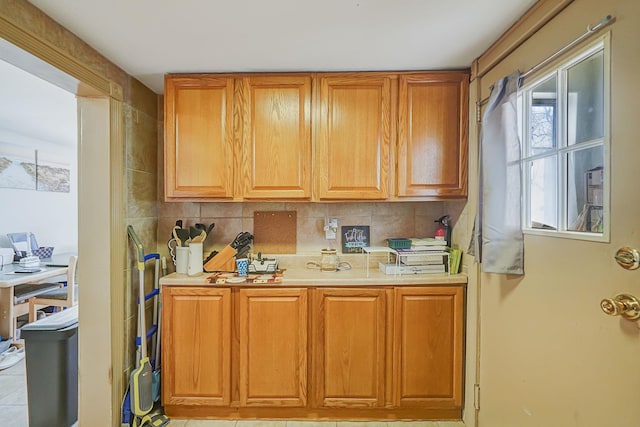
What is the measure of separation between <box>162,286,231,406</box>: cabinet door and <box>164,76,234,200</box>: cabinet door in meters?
0.69

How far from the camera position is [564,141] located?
118 cm

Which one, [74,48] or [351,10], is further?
[74,48]

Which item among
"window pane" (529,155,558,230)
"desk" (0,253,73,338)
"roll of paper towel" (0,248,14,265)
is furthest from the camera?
"roll of paper towel" (0,248,14,265)

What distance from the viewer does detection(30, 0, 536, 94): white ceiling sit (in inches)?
50.3

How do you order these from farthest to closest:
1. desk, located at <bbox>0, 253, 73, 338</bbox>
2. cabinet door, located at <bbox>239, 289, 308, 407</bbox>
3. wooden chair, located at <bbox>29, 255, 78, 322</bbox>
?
wooden chair, located at <bbox>29, 255, 78, 322</bbox> → desk, located at <bbox>0, 253, 73, 338</bbox> → cabinet door, located at <bbox>239, 289, 308, 407</bbox>

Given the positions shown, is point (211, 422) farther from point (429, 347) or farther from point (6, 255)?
point (6, 255)

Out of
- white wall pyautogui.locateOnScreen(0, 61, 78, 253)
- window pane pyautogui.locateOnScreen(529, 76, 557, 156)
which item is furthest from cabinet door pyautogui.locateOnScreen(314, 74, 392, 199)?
white wall pyautogui.locateOnScreen(0, 61, 78, 253)

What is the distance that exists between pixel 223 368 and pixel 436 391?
1.38 metres

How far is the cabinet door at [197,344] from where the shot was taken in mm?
1860

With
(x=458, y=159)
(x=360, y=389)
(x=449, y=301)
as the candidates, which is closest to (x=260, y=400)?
(x=360, y=389)

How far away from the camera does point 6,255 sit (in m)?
3.41

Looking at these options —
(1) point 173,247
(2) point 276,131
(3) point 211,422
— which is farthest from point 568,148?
(3) point 211,422

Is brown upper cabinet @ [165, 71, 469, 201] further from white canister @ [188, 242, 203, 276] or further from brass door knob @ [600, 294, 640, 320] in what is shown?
brass door knob @ [600, 294, 640, 320]

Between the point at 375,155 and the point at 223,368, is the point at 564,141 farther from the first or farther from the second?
the point at 223,368
